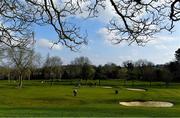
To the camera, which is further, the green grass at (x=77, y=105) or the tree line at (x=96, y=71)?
the tree line at (x=96, y=71)

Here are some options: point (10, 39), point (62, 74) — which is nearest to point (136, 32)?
point (10, 39)

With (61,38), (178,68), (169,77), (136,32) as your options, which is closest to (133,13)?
(136,32)

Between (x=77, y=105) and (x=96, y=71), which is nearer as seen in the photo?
(x=77, y=105)

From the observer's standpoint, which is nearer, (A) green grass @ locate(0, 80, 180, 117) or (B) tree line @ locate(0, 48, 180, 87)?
(A) green grass @ locate(0, 80, 180, 117)

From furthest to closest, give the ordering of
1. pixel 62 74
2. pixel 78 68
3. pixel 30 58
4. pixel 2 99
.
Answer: pixel 62 74, pixel 78 68, pixel 30 58, pixel 2 99

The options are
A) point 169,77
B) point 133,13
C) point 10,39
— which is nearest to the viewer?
point 133,13

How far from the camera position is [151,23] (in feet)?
33.4

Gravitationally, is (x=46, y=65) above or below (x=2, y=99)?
above

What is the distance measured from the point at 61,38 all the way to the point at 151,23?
2546mm

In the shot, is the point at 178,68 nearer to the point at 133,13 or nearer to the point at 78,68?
the point at 78,68

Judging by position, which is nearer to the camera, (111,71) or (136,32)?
(136,32)

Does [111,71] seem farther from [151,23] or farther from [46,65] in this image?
[151,23]

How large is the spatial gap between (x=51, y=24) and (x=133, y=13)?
7.85ft

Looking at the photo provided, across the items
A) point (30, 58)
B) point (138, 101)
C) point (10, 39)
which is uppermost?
point (30, 58)
